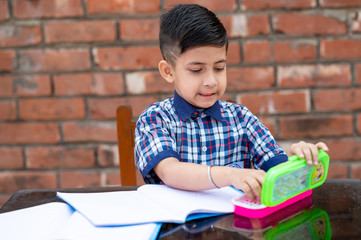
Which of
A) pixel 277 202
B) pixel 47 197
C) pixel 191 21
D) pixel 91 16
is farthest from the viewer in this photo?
pixel 91 16

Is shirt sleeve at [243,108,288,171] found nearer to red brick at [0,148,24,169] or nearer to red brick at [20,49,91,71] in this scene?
red brick at [20,49,91,71]

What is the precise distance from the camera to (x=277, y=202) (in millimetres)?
594

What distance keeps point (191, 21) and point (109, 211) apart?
0.46m

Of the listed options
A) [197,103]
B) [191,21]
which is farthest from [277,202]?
[191,21]

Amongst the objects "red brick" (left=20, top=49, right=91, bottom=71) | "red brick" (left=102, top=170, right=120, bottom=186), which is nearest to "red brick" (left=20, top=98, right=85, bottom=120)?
"red brick" (left=20, top=49, right=91, bottom=71)

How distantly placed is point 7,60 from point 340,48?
3.59 ft

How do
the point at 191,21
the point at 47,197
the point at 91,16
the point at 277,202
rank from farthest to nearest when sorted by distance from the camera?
the point at 91,16, the point at 191,21, the point at 47,197, the point at 277,202

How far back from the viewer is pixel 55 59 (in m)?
1.32

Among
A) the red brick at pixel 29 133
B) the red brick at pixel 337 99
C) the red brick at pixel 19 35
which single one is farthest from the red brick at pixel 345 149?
the red brick at pixel 19 35

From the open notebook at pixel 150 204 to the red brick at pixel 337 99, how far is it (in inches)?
28.3

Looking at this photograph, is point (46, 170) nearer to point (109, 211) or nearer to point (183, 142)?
point (183, 142)

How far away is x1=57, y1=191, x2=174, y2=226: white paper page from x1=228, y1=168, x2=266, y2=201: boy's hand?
0.13 meters

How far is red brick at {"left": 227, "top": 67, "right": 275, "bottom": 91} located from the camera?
130 cm

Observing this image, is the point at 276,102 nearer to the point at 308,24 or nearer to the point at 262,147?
the point at 308,24
